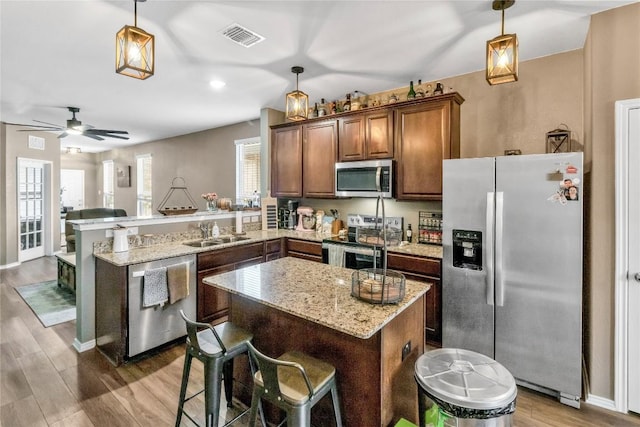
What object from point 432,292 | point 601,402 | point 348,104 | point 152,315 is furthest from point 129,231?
point 601,402

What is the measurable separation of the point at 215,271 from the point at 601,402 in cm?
339

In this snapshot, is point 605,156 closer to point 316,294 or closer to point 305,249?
point 316,294

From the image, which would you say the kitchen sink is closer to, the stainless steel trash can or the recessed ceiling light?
the recessed ceiling light

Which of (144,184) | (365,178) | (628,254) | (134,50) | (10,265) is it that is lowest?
(10,265)

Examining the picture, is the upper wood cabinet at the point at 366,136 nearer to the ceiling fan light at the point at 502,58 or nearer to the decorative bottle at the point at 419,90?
the decorative bottle at the point at 419,90

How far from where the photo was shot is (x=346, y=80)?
3.63m

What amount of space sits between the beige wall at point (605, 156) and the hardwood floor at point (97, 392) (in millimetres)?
448

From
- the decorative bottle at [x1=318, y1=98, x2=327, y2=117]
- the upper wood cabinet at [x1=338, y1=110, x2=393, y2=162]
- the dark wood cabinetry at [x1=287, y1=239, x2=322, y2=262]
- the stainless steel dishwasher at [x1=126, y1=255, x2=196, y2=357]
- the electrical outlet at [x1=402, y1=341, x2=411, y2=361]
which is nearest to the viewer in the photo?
the electrical outlet at [x1=402, y1=341, x2=411, y2=361]

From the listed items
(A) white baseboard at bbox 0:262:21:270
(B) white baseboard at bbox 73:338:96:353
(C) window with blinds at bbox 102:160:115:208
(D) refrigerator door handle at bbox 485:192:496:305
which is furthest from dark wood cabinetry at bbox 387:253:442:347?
(C) window with blinds at bbox 102:160:115:208

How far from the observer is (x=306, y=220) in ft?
15.0

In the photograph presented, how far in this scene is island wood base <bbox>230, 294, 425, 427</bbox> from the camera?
1525 millimetres

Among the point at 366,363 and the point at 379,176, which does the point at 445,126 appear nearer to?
the point at 379,176

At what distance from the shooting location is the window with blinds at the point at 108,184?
935 cm

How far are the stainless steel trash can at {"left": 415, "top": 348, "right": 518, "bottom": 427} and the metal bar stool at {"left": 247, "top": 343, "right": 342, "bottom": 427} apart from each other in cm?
44
